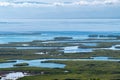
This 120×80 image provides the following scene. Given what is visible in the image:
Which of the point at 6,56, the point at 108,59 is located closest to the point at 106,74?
the point at 108,59

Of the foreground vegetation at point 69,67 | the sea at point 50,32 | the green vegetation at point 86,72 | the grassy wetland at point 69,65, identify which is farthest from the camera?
the sea at point 50,32

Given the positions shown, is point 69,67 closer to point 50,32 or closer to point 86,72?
point 86,72

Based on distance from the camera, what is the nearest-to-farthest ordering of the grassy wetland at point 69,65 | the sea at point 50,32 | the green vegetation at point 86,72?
the green vegetation at point 86,72
the grassy wetland at point 69,65
the sea at point 50,32

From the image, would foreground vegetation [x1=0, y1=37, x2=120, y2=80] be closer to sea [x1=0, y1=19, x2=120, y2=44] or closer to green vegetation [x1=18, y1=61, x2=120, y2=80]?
green vegetation [x1=18, y1=61, x2=120, y2=80]

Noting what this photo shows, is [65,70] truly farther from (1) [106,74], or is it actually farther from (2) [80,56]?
(2) [80,56]

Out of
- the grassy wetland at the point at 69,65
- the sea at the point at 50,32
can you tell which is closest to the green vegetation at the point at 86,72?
the grassy wetland at the point at 69,65

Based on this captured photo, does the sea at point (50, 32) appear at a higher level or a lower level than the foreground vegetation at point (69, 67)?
higher

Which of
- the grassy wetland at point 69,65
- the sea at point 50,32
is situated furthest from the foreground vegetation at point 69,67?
the sea at point 50,32

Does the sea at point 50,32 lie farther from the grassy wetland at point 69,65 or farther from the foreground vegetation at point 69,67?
the foreground vegetation at point 69,67

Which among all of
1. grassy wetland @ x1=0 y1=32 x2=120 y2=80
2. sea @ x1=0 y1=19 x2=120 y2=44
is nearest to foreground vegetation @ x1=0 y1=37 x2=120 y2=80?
grassy wetland @ x1=0 y1=32 x2=120 y2=80

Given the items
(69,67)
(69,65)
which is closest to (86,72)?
(69,67)

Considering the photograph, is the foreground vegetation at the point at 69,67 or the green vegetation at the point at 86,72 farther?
the foreground vegetation at the point at 69,67
